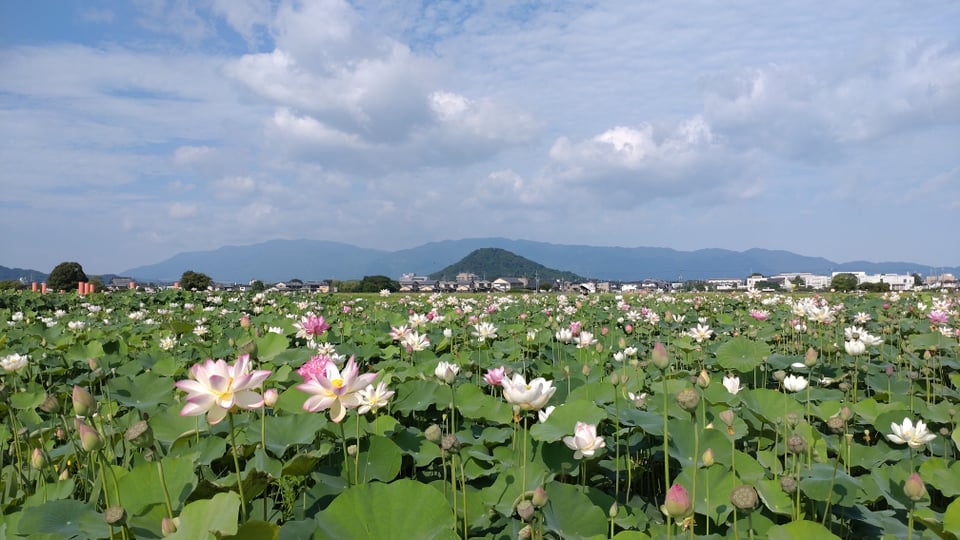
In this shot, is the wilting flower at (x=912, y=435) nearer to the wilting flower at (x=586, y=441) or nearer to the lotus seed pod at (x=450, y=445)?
the wilting flower at (x=586, y=441)

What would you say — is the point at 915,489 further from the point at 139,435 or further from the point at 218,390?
the point at 139,435

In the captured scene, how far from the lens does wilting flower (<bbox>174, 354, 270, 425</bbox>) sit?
129cm

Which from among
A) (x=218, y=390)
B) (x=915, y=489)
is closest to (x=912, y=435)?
(x=915, y=489)

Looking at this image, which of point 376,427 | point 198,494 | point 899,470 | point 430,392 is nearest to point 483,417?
point 430,392

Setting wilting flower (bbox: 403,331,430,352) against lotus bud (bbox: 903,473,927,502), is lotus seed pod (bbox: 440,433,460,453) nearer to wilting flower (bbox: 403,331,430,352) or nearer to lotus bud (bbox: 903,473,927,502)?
lotus bud (bbox: 903,473,927,502)

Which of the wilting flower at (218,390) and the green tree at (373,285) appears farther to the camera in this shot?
the green tree at (373,285)

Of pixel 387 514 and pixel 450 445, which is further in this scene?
pixel 450 445

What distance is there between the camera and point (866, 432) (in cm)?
258

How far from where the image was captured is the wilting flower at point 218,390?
1.29 m

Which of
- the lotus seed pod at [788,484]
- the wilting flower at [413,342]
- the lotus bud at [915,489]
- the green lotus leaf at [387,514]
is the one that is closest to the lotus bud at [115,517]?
the green lotus leaf at [387,514]

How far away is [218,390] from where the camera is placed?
1298mm

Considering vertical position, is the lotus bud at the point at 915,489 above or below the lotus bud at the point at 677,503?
below

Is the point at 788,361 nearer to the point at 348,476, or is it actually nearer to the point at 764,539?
the point at 764,539

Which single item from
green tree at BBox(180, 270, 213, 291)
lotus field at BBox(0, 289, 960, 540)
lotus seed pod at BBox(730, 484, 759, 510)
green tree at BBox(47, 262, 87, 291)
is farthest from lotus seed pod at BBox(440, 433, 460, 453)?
green tree at BBox(47, 262, 87, 291)
